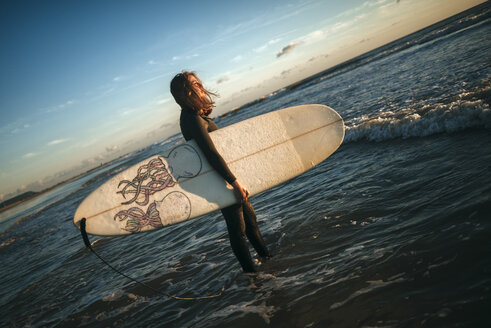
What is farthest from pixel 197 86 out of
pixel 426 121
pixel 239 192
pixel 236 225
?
pixel 426 121

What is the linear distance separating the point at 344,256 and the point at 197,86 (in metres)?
2.07

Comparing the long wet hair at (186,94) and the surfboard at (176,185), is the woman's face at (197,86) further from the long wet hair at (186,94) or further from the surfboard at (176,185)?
the surfboard at (176,185)

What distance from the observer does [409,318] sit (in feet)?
4.96

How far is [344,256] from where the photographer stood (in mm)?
2330

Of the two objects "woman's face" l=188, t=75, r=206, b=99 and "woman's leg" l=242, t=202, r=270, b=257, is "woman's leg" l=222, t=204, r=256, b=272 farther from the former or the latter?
"woman's face" l=188, t=75, r=206, b=99

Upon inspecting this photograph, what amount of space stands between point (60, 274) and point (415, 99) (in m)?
8.64

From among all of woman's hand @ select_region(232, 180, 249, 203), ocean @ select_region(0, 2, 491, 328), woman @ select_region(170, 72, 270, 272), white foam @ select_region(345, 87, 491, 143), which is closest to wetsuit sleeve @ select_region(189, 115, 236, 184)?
woman @ select_region(170, 72, 270, 272)

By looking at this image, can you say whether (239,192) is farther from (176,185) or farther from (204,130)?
(176,185)

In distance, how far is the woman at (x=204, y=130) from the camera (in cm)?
212

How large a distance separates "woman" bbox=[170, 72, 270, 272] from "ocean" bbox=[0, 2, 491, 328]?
2.06ft

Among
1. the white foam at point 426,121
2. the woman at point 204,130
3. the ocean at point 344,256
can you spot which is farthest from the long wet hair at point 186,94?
the white foam at point 426,121

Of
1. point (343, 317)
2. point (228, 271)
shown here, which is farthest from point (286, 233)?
point (343, 317)

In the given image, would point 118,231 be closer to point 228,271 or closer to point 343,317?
point 228,271

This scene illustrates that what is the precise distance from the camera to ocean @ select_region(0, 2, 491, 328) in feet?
5.68
